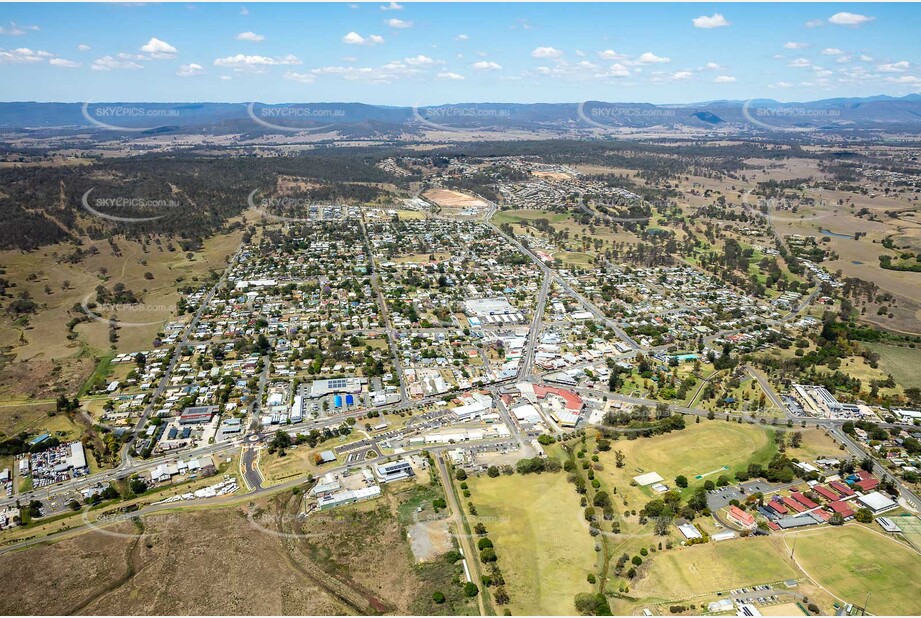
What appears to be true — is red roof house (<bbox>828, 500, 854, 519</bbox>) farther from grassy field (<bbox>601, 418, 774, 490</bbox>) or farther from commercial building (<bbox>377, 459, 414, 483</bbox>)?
commercial building (<bbox>377, 459, 414, 483</bbox>)

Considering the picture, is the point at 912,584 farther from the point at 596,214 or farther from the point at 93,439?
the point at 596,214

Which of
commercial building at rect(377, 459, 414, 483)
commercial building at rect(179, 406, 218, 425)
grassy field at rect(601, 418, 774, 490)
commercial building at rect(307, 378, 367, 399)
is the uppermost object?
commercial building at rect(307, 378, 367, 399)

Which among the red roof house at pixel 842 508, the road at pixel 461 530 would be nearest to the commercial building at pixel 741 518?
the red roof house at pixel 842 508


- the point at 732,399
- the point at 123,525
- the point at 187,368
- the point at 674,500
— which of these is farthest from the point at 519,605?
the point at 187,368

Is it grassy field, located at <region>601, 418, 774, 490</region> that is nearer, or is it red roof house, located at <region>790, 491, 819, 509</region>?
red roof house, located at <region>790, 491, 819, 509</region>

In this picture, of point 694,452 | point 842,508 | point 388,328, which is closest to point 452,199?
point 388,328

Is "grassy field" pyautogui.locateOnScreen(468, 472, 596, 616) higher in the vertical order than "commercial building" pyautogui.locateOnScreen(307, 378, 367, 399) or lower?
lower

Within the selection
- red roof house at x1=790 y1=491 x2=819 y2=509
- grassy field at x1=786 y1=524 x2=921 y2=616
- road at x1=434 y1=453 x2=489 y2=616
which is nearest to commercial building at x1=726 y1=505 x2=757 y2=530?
grassy field at x1=786 y1=524 x2=921 y2=616

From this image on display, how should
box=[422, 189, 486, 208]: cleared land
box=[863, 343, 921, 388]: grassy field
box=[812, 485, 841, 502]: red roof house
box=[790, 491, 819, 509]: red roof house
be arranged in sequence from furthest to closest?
box=[422, 189, 486, 208]: cleared land, box=[863, 343, 921, 388]: grassy field, box=[812, 485, 841, 502]: red roof house, box=[790, 491, 819, 509]: red roof house
